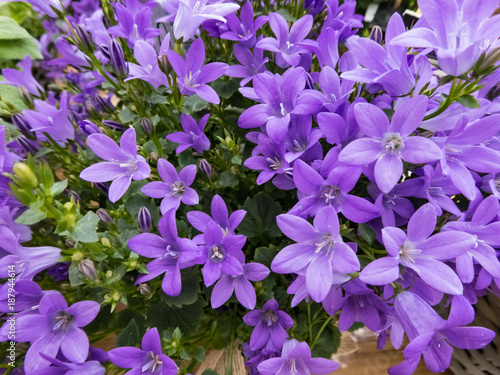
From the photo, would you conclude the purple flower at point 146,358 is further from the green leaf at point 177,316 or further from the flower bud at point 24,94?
the flower bud at point 24,94

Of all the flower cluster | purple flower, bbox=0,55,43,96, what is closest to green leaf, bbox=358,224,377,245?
the flower cluster

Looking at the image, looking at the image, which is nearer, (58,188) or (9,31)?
(58,188)

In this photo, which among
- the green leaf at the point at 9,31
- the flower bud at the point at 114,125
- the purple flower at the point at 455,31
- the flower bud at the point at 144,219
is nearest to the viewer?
the purple flower at the point at 455,31

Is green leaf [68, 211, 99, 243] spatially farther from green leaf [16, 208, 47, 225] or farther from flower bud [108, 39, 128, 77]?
flower bud [108, 39, 128, 77]

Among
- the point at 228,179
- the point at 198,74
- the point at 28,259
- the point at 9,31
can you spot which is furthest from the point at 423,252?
the point at 9,31

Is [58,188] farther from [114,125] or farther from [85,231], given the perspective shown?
[114,125]

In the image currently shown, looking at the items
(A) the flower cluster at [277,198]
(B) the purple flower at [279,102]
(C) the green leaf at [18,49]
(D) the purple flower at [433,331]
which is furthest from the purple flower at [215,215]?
(C) the green leaf at [18,49]
